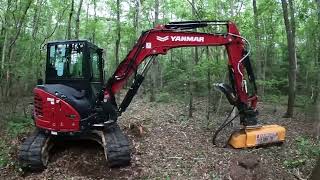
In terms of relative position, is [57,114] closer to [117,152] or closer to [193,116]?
[117,152]

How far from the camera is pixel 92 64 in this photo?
858cm

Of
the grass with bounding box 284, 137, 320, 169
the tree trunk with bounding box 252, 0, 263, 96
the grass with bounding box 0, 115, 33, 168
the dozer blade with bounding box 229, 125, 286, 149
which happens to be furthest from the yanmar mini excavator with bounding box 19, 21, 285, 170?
the tree trunk with bounding box 252, 0, 263, 96

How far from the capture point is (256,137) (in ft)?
28.3

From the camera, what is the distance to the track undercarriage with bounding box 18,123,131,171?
24.2 ft

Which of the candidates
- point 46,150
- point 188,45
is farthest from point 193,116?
point 46,150

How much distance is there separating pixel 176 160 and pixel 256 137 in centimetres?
197

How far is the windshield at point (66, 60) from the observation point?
27.4 ft

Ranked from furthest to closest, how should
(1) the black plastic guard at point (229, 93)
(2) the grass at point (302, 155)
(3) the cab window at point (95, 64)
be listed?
(1) the black plastic guard at point (229, 93), (3) the cab window at point (95, 64), (2) the grass at point (302, 155)

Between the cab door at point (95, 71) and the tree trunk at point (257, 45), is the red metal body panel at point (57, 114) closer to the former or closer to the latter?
the cab door at point (95, 71)

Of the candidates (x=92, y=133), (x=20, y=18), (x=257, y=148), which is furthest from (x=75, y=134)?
(x=20, y=18)

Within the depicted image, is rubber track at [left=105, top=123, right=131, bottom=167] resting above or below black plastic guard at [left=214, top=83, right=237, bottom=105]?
below

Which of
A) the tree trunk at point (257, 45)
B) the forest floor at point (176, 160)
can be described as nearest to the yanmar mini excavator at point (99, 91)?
the forest floor at point (176, 160)

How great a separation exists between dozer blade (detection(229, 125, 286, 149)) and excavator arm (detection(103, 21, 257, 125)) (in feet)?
0.98

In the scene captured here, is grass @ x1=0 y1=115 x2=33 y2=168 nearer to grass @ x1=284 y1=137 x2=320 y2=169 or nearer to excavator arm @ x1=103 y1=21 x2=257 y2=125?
excavator arm @ x1=103 y1=21 x2=257 y2=125
